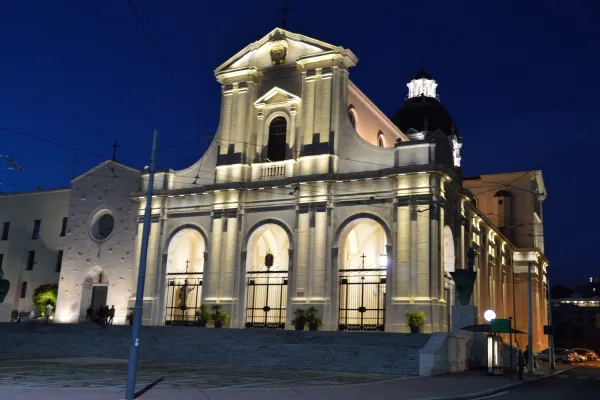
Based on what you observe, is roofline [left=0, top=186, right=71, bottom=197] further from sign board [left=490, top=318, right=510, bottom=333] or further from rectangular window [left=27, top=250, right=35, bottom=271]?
sign board [left=490, top=318, right=510, bottom=333]

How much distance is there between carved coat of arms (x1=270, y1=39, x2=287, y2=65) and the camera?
39.8 m

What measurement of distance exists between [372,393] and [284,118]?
24716 millimetres

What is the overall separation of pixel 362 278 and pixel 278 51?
14666 millimetres

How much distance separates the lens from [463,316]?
29.3 meters

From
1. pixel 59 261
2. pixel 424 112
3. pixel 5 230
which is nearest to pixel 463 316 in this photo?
pixel 59 261

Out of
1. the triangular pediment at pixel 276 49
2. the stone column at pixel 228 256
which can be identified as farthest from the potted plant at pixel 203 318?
the triangular pediment at pixel 276 49

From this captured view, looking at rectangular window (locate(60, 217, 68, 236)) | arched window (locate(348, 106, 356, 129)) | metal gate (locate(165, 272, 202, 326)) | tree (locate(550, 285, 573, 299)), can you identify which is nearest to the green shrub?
arched window (locate(348, 106, 356, 129))

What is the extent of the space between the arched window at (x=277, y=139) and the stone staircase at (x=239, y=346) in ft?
37.7

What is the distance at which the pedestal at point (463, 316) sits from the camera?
29.2m

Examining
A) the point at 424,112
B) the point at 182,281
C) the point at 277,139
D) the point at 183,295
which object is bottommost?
the point at 183,295

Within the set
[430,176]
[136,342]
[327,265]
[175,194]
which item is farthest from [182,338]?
[136,342]

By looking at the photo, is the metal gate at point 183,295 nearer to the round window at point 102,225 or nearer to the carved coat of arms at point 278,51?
the round window at point 102,225

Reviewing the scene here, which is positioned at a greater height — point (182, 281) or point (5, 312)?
point (182, 281)

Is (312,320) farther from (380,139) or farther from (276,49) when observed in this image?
(276,49)
